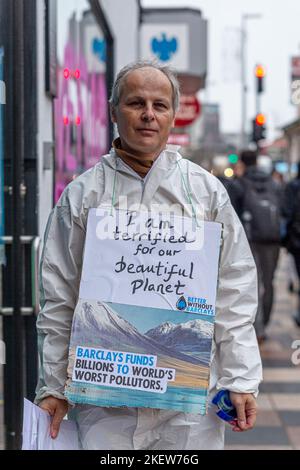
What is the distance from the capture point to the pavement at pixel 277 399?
5129 mm

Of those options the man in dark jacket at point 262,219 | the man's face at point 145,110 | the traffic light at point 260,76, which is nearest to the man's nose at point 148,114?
the man's face at point 145,110

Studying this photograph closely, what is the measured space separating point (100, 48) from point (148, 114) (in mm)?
6109

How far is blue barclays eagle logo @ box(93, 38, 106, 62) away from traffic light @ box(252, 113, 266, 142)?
171 inches

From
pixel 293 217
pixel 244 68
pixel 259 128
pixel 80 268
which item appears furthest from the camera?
pixel 244 68

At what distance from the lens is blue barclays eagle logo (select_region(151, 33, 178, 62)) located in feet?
44.4

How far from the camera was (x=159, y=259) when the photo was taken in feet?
8.44

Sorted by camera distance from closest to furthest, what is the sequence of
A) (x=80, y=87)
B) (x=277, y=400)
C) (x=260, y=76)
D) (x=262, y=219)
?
(x=277, y=400), (x=80, y=87), (x=262, y=219), (x=260, y=76)

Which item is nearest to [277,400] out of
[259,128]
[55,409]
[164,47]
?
[55,409]

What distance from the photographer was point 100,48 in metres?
8.52

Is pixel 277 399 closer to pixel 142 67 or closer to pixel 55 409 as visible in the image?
pixel 55 409

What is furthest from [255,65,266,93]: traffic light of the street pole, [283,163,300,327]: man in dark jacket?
the street pole

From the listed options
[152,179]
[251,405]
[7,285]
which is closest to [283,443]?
[7,285]

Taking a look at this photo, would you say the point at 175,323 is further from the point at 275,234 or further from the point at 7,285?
the point at 275,234
